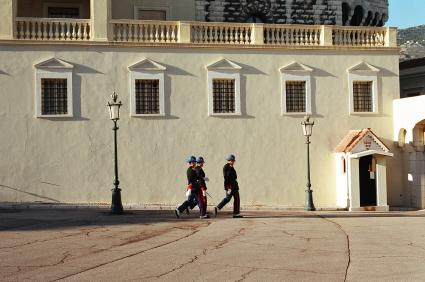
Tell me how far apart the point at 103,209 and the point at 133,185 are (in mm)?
2893

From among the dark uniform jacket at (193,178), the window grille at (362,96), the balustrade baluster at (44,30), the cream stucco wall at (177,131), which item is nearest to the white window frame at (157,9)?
the cream stucco wall at (177,131)

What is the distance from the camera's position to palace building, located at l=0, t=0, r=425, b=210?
82.8 feet

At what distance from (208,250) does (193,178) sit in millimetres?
6611

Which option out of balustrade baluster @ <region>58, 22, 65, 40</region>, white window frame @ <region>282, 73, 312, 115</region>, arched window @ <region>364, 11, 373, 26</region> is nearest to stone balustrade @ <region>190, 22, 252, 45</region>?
white window frame @ <region>282, 73, 312, 115</region>

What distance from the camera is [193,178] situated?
19.2 meters

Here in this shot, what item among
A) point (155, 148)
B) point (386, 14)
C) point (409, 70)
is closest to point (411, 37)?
point (386, 14)

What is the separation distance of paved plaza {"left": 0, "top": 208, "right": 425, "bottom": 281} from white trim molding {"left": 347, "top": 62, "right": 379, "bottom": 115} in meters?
10.1

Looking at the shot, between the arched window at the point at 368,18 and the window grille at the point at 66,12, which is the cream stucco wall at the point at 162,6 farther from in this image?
the arched window at the point at 368,18

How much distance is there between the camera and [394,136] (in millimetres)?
28578

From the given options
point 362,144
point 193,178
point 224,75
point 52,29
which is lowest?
point 193,178

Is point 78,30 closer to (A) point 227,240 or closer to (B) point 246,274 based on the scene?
(A) point 227,240

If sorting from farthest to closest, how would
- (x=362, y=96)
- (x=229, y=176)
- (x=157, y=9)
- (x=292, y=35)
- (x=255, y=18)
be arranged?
(x=255, y=18) < (x=157, y=9) < (x=362, y=96) < (x=292, y=35) < (x=229, y=176)

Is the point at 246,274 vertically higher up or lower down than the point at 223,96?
lower down

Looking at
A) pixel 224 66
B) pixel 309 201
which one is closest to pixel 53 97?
pixel 224 66
